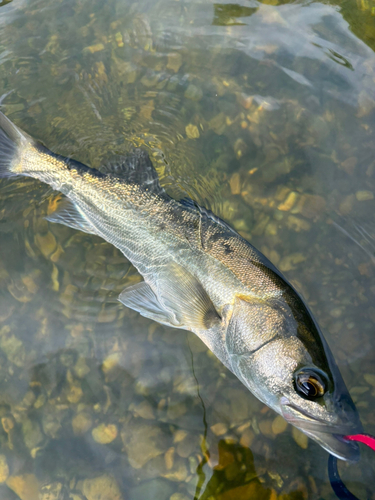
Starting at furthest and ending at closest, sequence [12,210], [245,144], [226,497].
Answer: [245,144]
[12,210]
[226,497]

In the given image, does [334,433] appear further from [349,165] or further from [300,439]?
[349,165]

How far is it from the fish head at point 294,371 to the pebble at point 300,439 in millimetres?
812

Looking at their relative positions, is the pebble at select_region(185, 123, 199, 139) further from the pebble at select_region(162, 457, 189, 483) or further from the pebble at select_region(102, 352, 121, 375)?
the pebble at select_region(162, 457, 189, 483)

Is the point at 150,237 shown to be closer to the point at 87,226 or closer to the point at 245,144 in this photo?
the point at 87,226

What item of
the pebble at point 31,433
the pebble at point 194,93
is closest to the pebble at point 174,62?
the pebble at point 194,93

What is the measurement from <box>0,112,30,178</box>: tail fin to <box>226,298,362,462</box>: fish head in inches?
101

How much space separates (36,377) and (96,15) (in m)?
4.43

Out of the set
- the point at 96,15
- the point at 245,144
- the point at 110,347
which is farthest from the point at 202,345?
the point at 96,15

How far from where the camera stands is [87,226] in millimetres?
3703

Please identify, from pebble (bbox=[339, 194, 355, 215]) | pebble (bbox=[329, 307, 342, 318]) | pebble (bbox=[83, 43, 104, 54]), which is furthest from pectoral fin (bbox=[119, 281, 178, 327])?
pebble (bbox=[83, 43, 104, 54])

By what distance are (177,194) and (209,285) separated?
132 cm

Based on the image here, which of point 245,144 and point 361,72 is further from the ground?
point 361,72

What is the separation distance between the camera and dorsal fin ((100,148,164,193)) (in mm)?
3555

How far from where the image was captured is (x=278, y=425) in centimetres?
348
